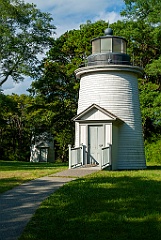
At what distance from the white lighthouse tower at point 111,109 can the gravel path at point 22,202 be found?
4752 mm

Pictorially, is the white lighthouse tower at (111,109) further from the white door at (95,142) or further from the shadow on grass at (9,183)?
the shadow on grass at (9,183)

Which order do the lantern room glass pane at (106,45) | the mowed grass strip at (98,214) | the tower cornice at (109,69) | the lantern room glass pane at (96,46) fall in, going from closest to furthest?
1. the mowed grass strip at (98,214)
2. the tower cornice at (109,69)
3. the lantern room glass pane at (106,45)
4. the lantern room glass pane at (96,46)

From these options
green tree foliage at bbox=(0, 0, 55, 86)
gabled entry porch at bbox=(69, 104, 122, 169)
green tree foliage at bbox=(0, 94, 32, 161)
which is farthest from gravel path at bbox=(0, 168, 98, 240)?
green tree foliage at bbox=(0, 94, 32, 161)

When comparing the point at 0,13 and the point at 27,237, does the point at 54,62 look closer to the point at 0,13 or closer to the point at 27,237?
the point at 0,13

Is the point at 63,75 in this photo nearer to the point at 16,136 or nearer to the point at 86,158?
the point at 16,136

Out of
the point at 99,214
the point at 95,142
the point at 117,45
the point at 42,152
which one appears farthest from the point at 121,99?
the point at 42,152

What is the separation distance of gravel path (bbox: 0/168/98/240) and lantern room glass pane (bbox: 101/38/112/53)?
314 inches

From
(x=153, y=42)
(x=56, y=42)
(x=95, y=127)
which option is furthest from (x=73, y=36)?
(x=95, y=127)

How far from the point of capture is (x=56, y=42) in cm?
3419

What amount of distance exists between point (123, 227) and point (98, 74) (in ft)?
41.8

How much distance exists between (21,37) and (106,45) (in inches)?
433

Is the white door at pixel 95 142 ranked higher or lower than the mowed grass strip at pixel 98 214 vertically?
higher

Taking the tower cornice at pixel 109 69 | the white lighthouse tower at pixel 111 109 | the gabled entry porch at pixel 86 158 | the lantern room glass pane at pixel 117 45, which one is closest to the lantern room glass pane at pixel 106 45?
the white lighthouse tower at pixel 111 109

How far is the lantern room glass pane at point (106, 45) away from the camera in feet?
62.7
